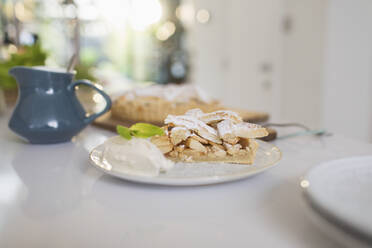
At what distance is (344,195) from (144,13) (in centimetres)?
689

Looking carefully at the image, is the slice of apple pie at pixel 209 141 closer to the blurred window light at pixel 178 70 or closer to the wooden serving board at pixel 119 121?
the wooden serving board at pixel 119 121

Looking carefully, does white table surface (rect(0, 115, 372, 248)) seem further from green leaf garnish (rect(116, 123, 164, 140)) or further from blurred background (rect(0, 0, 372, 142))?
blurred background (rect(0, 0, 372, 142))

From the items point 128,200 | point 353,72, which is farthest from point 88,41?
point 128,200

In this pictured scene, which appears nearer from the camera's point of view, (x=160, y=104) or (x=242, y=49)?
(x=160, y=104)

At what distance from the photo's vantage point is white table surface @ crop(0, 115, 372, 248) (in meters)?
0.37

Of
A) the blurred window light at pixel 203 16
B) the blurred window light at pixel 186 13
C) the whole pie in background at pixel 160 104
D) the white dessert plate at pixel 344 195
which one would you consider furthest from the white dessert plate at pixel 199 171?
the blurred window light at pixel 186 13

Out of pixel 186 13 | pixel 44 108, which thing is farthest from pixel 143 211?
pixel 186 13

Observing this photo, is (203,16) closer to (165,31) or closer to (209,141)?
(165,31)

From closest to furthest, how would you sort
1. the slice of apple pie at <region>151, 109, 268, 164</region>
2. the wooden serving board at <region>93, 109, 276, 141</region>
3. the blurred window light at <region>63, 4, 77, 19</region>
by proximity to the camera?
1. the slice of apple pie at <region>151, 109, 268, 164</region>
2. the wooden serving board at <region>93, 109, 276, 141</region>
3. the blurred window light at <region>63, 4, 77, 19</region>

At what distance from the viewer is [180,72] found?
5949mm

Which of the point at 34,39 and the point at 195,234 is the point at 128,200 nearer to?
the point at 195,234

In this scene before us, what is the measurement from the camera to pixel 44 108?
0.85 metres

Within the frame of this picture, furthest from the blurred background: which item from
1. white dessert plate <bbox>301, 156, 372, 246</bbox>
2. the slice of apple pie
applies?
white dessert plate <bbox>301, 156, 372, 246</bbox>

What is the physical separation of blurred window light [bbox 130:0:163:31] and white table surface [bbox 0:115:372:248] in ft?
20.2
